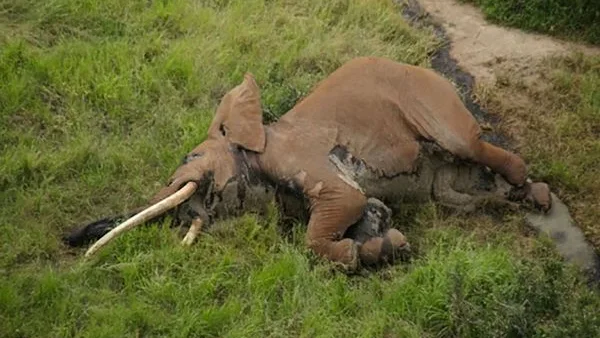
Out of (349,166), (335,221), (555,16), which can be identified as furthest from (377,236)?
(555,16)

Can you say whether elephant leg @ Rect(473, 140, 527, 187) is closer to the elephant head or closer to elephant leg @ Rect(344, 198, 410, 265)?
elephant leg @ Rect(344, 198, 410, 265)

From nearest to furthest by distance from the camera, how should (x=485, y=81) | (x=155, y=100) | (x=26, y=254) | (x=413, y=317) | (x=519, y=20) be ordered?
1. (x=413, y=317)
2. (x=26, y=254)
3. (x=155, y=100)
4. (x=485, y=81)
5. (x=519, y=20)

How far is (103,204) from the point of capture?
661 centimetres

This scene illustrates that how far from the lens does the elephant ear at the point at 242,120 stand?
6438 mm

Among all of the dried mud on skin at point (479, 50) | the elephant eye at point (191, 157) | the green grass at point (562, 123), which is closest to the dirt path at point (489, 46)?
the dried mud on skin at point (479, 50)

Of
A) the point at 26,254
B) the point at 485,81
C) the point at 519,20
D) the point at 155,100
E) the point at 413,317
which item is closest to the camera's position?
the point at 413,317

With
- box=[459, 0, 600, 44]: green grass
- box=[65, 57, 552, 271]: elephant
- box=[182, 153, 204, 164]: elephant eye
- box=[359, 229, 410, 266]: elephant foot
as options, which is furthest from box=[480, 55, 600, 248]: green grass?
box=[182, 153, 204, 164]: elephant eye

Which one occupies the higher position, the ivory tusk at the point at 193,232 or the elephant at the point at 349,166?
the elephant at the point at 349,166

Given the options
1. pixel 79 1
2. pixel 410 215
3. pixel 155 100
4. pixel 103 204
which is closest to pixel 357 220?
pixel 410 215

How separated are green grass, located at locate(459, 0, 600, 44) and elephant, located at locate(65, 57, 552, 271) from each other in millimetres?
2463

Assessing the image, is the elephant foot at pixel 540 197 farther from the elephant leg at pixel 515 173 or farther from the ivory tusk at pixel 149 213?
the ivory tusk at pixel 149 213

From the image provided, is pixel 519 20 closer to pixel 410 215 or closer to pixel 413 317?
pixel 410 215

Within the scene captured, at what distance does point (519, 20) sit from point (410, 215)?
3229mm

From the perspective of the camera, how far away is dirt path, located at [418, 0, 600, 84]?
8.58 meters
